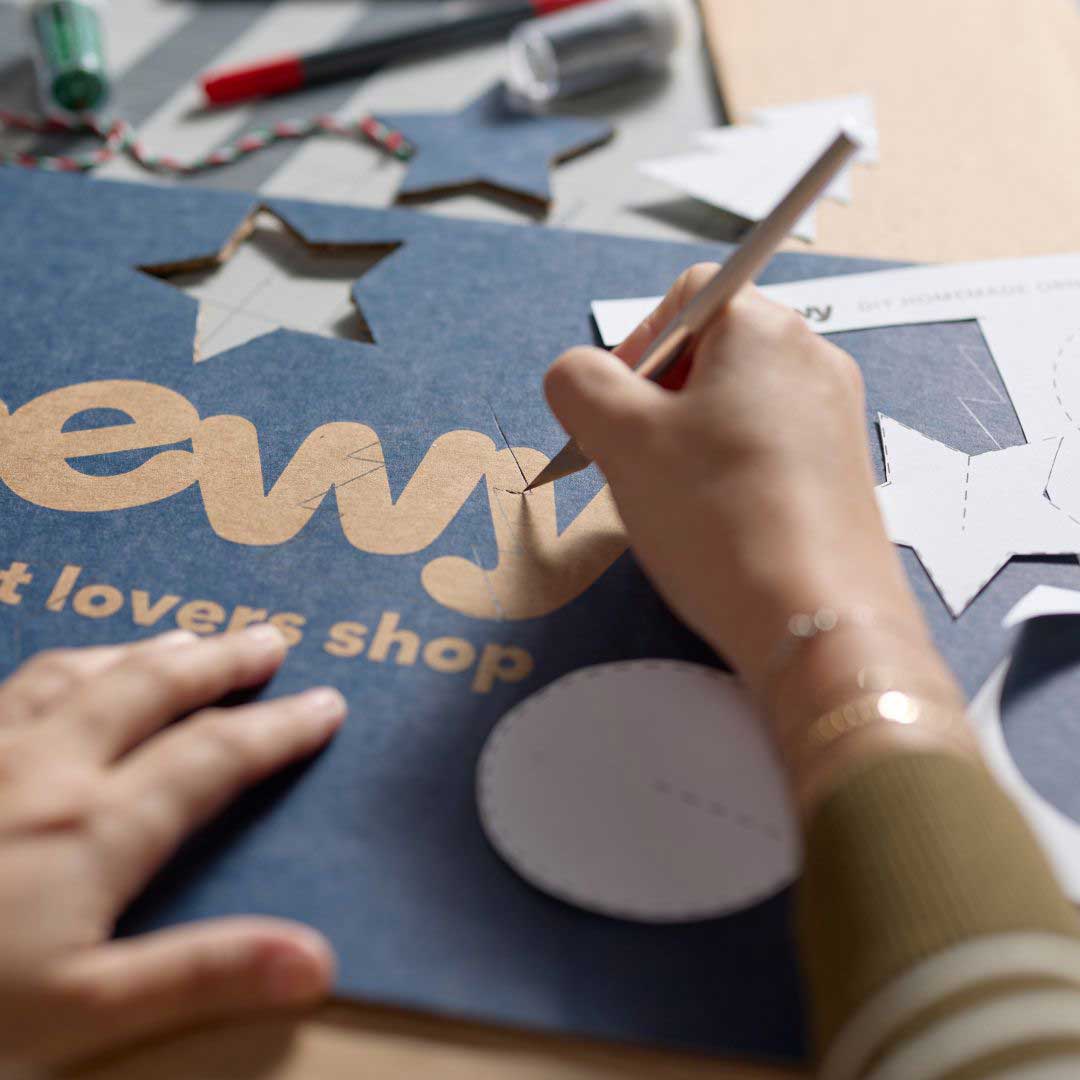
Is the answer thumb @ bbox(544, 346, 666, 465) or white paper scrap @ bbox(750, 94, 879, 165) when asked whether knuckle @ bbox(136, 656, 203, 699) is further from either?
white paper scrap @ bbox(750, 94, 879, 165)

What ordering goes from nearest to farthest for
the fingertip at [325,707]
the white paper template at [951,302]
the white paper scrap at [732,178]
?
the fingertip at [325,707] < the white paper template at [951,302] < the white paper scrap at [732,178]

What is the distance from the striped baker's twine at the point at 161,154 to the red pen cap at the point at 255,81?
5cm

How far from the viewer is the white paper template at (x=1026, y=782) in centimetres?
43

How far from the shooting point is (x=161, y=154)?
0.85 m

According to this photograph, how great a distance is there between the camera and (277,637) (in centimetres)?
49

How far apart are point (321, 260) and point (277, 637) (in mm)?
357

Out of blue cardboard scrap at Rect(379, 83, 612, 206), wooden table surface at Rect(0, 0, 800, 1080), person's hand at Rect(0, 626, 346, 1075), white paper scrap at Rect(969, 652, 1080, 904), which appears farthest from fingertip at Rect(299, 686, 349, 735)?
blue cardboard scrap at Rect(379, 83, 612, 206)

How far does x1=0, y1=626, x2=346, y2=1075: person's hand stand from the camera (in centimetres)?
36

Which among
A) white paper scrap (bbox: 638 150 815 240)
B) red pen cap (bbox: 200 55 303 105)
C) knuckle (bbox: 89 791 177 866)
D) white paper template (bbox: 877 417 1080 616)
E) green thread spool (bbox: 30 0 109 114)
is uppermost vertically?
green thread spool (bbox: 30 0 109 114)

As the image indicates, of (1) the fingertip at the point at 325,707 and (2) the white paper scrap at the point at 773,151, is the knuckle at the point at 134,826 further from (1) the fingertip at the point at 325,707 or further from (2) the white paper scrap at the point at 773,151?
(2) the white paper scrap at the point at 773,151

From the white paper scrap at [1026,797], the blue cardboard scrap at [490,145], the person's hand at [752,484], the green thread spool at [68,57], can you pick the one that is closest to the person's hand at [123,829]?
the person's hand at [752,484]

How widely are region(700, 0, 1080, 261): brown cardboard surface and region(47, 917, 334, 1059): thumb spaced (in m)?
0.58

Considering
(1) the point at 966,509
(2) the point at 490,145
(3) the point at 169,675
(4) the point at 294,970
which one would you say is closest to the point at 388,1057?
(4) the point at 294,970

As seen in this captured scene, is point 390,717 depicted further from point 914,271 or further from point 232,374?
point 914,271
